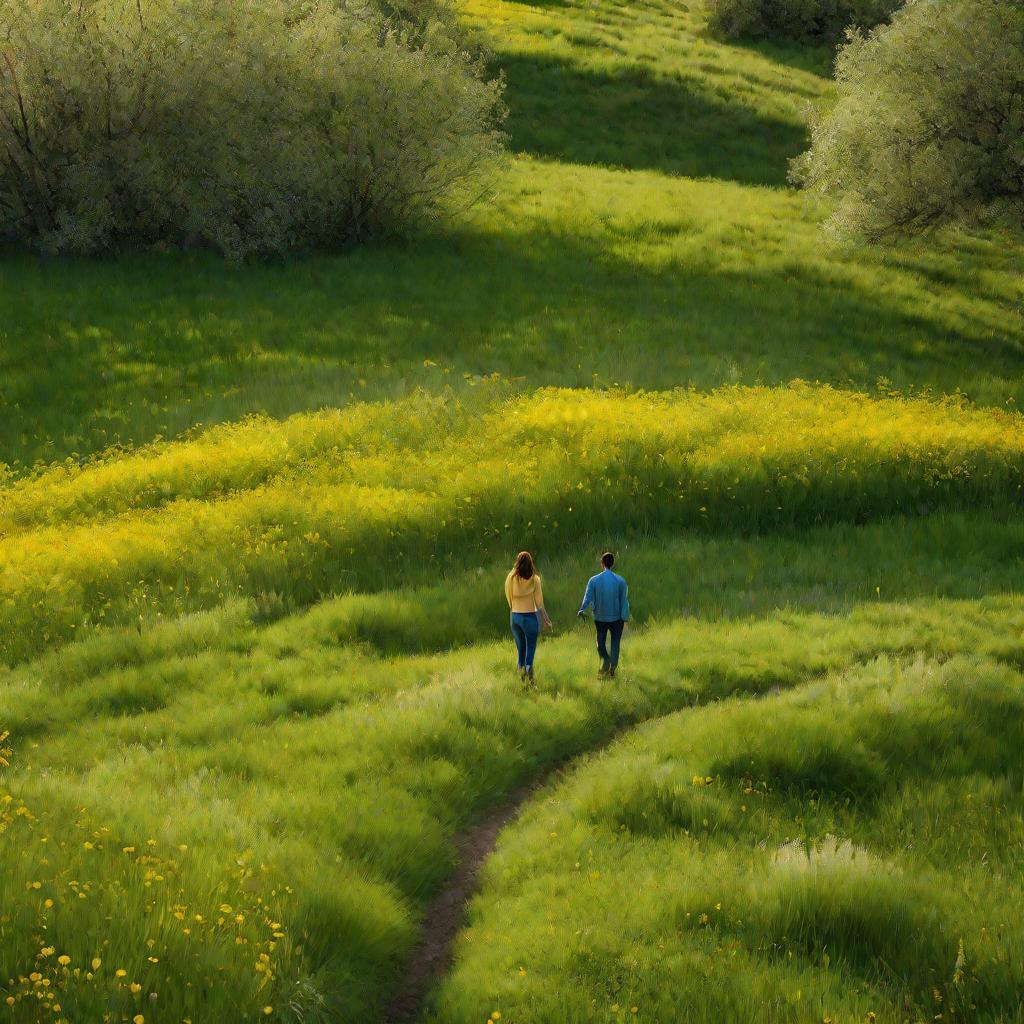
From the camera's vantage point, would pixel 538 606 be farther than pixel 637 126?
No

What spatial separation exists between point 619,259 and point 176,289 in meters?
14.5

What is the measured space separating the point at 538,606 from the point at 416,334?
19.1 m

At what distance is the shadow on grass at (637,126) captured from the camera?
51.9m

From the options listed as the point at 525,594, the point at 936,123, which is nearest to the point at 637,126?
the point at 936,123

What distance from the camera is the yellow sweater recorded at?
1341 cm

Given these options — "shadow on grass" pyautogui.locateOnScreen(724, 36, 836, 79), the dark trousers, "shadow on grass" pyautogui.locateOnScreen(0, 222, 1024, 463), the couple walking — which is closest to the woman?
the couple walking

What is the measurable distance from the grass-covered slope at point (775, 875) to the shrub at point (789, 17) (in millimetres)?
68828

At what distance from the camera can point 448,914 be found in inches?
361

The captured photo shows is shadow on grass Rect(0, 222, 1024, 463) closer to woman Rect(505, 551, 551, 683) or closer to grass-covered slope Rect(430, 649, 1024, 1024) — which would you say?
woman Rect(505, 551, 551, 683)

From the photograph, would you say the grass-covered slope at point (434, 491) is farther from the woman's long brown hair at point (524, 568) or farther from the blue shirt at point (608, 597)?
the blue shirt at point (608, 597)

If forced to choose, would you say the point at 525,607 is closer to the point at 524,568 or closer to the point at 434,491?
the point at 524,568

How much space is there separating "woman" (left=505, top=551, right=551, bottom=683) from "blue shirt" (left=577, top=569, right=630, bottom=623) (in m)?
0.58

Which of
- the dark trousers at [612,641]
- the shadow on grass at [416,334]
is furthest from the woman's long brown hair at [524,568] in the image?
the shadow on grass at [416,334]

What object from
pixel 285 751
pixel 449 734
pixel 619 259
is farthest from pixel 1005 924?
pixel 619 259
